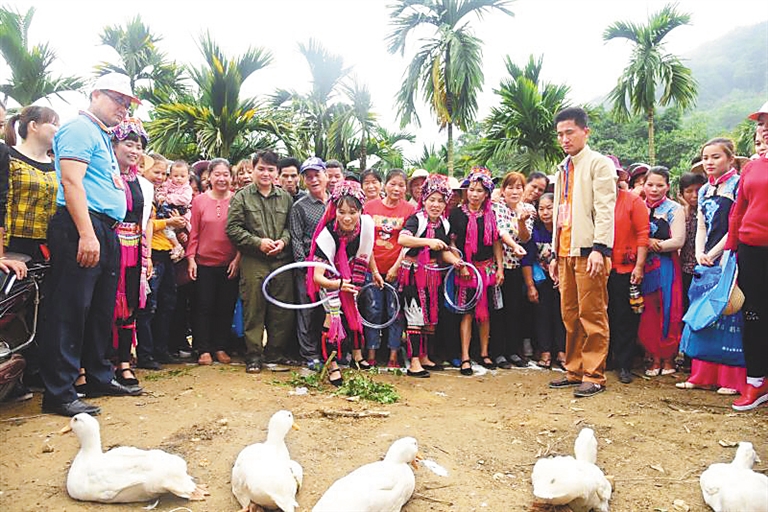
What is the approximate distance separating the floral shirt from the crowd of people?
2cm

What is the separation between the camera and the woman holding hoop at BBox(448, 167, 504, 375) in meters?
5.59

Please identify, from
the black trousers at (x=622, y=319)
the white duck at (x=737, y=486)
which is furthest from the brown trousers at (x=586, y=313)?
the white duck at (x=737, y=486)

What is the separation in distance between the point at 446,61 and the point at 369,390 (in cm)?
1101

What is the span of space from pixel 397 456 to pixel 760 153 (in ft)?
11.0

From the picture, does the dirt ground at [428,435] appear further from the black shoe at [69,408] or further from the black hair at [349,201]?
the black hair at [349,201]

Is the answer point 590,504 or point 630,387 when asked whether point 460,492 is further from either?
point 630,387

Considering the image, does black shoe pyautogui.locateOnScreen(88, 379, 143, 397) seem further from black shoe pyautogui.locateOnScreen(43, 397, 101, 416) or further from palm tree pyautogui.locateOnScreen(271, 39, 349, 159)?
palm tree pyautogui.locateOnScreen(271, 39, 349, 159)

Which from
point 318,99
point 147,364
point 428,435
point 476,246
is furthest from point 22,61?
point 428,435

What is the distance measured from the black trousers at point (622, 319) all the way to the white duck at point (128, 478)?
12.8ft

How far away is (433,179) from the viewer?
5414 millimetres

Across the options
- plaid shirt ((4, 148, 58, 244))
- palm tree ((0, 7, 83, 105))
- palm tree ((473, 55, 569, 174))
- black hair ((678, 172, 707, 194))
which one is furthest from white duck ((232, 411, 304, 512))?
palm tree ((473, 55, 569, 174))

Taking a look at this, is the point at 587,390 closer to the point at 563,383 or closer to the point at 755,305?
the point at 563,383

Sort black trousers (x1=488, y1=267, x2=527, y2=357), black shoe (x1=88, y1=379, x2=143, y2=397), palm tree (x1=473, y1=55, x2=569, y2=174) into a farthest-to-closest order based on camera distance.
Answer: palm tree (x1=473, y1=55, x2=569, y2=174) < black trousers (x1=488, y1=267, x2=527, y2=357) < black shoe (x1=88, y1=379, x2=143, y2=397)

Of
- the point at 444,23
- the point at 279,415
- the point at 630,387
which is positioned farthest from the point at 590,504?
the point at 444,23
